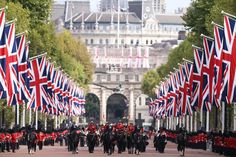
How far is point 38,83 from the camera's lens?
311 ft

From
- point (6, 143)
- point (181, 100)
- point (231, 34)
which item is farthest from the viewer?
point (181, 100)

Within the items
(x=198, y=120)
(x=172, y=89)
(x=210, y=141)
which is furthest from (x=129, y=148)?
(x=198, y=120)

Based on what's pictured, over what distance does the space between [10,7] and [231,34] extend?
3866 centimetres

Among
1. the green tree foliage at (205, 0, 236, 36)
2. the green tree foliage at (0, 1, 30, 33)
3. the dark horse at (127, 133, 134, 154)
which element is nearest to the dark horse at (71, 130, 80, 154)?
the dark horse at (127, 133, 134, 154)

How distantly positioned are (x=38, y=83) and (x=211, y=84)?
48.0 feet

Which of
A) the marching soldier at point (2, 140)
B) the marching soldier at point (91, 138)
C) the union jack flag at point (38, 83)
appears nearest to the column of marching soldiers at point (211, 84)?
the marching soldier at point (91, 138)

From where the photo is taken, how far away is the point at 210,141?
322 feet

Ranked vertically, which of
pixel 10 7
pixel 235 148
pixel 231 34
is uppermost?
pixel 10 7

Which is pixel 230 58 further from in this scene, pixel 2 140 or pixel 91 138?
pixel 91 138

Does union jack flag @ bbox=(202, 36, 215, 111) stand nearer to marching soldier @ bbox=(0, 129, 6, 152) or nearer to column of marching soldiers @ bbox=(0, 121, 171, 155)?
column of marching soldiers @ bbox=(0, 121, 171, 155)

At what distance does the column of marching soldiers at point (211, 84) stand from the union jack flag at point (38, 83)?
9.50 m

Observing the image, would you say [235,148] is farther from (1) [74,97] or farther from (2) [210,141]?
(1) [74,97]

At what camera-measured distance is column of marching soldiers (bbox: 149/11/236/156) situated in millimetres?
73688

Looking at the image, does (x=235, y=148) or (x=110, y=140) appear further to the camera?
(x=110, y=140)
